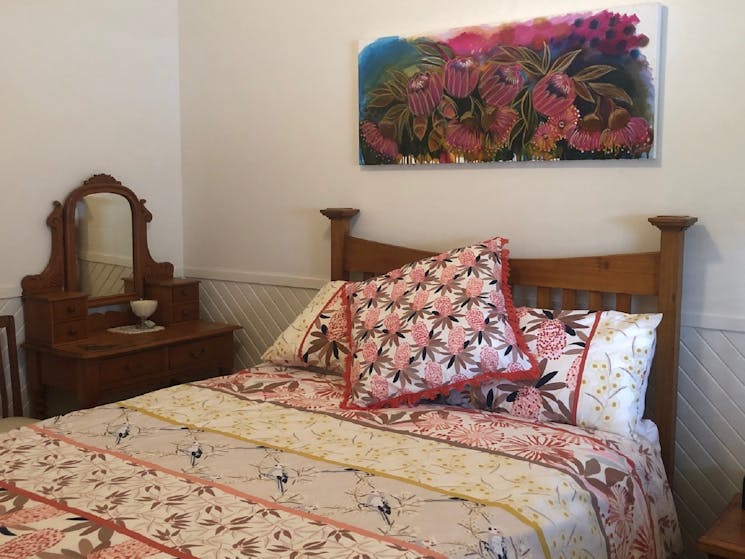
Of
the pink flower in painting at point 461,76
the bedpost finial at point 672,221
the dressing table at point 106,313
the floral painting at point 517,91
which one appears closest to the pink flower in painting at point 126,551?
the dressing table at point 106,313

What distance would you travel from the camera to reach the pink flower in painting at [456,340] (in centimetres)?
235

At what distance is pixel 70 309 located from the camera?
311 centimetres

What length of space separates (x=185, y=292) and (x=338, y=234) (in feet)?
2.83

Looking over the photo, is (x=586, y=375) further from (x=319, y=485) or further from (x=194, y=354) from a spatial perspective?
(x=194, y=354)

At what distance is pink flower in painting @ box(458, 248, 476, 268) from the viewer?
8.25 ft

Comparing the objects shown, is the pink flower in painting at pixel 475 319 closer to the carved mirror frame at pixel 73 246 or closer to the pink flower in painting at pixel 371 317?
the pink flower in painting at pixel 371 317

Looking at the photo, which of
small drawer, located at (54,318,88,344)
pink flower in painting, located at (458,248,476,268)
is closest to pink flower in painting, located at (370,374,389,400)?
pink flower in painting, located at (458,248,476,268)

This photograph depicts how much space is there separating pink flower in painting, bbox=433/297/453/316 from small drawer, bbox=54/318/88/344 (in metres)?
1.55

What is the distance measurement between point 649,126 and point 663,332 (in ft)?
2.14

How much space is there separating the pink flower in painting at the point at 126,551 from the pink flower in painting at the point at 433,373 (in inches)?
41.5

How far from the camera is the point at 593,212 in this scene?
2627 millimetres

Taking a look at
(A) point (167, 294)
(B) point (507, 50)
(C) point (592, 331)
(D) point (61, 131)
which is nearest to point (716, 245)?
(C) point (592, 331)

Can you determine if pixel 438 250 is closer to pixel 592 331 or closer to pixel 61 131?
pixel 592 331

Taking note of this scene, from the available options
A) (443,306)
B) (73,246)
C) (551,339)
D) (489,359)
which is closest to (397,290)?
(443,306)
